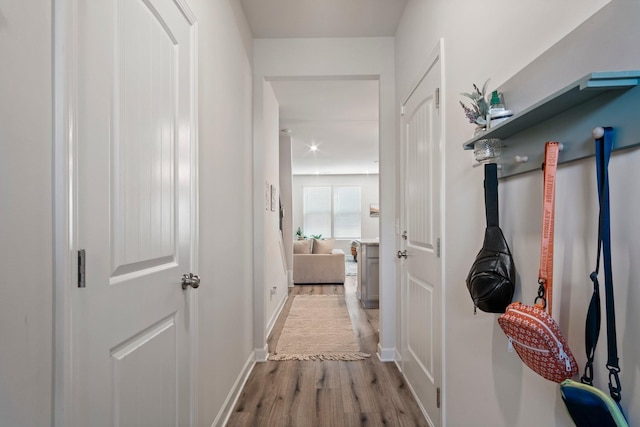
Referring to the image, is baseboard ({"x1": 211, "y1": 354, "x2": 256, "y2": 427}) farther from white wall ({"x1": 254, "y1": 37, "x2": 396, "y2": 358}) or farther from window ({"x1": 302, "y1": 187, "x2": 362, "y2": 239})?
window ({"x1": 302, "y1": 187, "x2": 362, "y2": 239})

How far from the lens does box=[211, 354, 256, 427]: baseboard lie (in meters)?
1.90

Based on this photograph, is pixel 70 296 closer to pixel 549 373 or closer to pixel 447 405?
pixel 549 373

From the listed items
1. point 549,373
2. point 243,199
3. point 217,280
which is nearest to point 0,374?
point 549,373

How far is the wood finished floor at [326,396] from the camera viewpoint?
78.7 inches

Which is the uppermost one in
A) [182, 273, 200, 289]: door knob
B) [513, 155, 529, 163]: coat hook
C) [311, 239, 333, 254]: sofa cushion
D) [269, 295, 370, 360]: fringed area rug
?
[513, 155, 529, 163]: coat hook

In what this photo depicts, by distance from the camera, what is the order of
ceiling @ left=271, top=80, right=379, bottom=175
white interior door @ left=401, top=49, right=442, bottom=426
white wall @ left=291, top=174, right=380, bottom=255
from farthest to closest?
white wall @ left=291, top=174, right=380, bottom=255 < ceiling @ left=271, top=80, right=379, bottom=175 < white interior door @ left=401, top=49, right=442, bottom=426

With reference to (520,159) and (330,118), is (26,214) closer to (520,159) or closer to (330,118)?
(520,159)

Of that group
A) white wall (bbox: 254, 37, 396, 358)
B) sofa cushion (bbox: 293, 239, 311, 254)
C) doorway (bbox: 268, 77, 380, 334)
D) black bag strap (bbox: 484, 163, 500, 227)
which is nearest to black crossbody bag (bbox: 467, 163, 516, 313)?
black bag strap (bbox: 484, 163, 500, 227)

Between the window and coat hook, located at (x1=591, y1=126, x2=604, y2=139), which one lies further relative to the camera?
the window

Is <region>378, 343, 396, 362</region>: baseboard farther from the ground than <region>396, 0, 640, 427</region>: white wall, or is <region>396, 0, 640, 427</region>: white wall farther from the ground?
<region>396, 0, 640, 427</region>: white wall

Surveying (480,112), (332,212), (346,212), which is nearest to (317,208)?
(332,212)

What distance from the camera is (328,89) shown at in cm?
382

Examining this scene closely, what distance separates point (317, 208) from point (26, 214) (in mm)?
10231

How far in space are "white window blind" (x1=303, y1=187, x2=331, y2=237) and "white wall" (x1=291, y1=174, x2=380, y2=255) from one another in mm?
128
